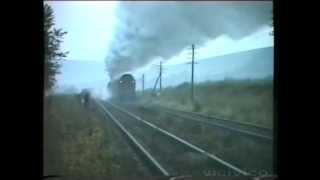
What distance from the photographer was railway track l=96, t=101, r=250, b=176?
284 inches

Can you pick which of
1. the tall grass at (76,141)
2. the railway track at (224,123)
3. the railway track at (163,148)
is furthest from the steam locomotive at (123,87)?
the tall grass at (76,141)

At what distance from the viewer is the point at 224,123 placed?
8.38 meters

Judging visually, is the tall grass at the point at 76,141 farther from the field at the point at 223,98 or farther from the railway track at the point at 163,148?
the field at the point at 223,98

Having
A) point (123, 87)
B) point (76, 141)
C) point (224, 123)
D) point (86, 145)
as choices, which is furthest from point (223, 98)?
point (76, 141)

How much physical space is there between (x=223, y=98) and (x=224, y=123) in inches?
25.6

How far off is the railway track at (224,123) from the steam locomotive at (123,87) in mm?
353

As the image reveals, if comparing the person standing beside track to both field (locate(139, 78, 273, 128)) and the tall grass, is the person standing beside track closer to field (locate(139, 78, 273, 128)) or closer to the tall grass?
the tall grass

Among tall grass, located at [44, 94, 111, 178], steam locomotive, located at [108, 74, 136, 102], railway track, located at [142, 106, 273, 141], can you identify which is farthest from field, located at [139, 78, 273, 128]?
tall grass, located at [44, 94, 111, 178]

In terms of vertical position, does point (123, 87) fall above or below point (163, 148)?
above

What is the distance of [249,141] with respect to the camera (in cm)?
798

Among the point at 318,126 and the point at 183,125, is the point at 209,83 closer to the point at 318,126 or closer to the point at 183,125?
the point at 183,125

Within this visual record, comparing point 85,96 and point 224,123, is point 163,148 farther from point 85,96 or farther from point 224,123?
point 85,96
